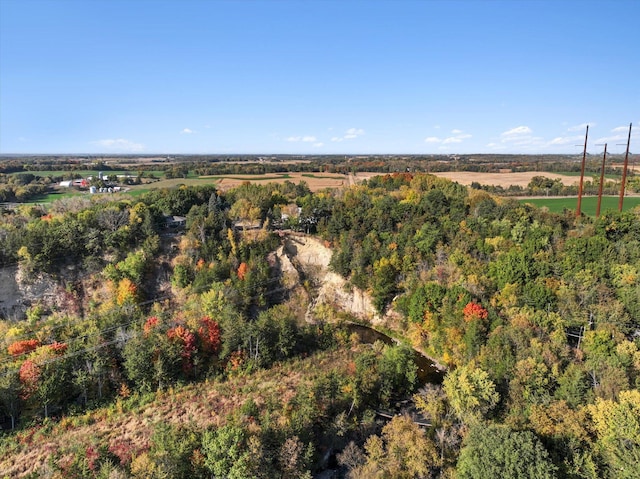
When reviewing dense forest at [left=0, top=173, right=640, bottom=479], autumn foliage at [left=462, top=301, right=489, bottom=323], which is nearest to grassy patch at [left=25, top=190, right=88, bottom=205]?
dense forest at [left=0, top=173, right=640, bottom=479]

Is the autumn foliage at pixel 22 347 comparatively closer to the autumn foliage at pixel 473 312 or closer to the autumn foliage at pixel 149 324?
the autumn foliage at pixel 149 324

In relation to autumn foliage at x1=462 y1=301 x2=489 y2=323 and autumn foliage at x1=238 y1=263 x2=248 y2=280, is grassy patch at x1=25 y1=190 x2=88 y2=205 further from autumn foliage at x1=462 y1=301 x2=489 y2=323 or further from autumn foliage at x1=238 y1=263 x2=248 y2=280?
autumn foliage at x1=462 y1=301 x2=489 y2=323

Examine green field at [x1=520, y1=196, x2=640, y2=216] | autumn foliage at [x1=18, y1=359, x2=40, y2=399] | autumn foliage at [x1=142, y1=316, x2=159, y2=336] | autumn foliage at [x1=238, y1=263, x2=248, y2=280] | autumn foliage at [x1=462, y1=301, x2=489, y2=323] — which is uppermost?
green field at [x1=520, y1=196, x2=640, y2=216]

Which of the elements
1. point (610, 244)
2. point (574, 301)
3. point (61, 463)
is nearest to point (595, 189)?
point (610, 244)

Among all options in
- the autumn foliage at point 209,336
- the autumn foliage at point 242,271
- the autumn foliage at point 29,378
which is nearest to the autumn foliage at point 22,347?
the autumn foliage at point 29,378

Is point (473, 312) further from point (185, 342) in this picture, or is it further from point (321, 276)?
point (185, 342)

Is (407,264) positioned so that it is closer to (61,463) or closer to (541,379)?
(541,379)
